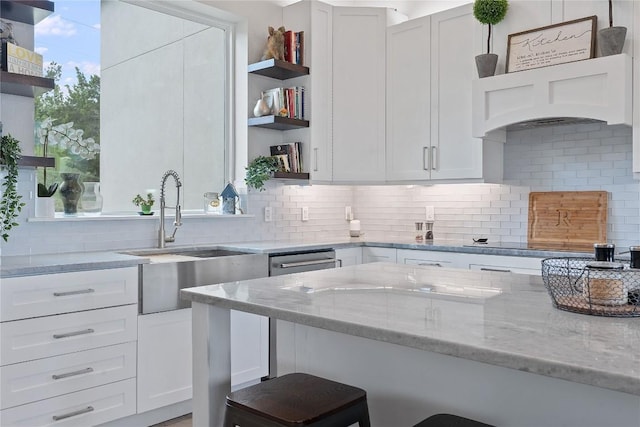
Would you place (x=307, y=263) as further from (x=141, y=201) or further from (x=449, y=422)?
(x=449, y=422)

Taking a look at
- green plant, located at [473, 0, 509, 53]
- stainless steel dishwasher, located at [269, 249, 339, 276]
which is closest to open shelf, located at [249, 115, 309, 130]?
stainless steel dishwasher, located at [269, 249, 339, 276]

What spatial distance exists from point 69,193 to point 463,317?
108 inches

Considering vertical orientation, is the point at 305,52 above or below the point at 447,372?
above

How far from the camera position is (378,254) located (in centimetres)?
416

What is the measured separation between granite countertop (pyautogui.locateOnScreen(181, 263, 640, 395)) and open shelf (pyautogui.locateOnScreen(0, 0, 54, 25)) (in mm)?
2098

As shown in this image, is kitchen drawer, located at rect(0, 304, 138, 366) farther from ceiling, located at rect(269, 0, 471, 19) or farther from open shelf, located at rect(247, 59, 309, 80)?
ceiling, located at rect(269, 0, 471, 19)

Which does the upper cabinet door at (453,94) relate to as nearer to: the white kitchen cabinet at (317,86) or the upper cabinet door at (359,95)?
the upper cabinet door at (359,95)

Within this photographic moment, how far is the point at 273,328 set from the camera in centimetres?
357

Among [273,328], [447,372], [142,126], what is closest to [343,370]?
[447,372]

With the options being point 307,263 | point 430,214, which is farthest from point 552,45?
point 307,263

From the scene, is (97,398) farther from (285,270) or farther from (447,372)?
(447,372)

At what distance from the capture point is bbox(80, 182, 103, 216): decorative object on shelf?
3.55 metres

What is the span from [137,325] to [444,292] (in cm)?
178

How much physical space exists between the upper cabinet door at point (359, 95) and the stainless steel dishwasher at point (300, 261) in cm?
77
